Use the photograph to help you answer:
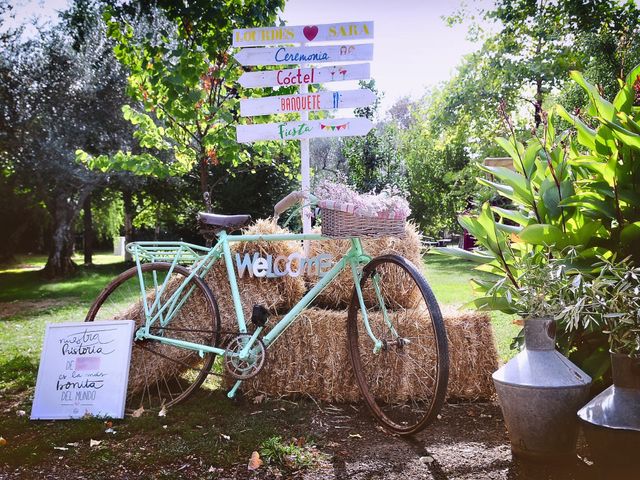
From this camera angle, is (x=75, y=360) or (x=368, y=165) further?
(x=368, y=165)

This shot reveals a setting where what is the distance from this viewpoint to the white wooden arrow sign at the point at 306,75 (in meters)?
4.28

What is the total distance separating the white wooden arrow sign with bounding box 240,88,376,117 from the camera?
4219mm

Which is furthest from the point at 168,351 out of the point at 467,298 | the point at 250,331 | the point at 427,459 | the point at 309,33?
the point at 467,298

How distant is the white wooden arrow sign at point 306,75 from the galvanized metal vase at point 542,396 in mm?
2525

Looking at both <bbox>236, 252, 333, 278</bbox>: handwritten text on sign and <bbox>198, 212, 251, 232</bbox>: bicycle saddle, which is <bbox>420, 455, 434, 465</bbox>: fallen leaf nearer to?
<bbox>236, 252, 333, 278</bbox>: handwritten text on sign

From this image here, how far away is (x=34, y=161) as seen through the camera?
12.7 metres

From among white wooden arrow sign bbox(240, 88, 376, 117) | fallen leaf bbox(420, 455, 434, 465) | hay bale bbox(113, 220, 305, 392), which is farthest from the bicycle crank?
white wooden arrow sign bbox(240, 88, 376, 117)

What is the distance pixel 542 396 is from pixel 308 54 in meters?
3.01

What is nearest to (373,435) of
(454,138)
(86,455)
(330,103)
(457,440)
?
(457,440)

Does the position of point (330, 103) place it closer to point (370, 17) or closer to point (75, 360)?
point (370, 17)

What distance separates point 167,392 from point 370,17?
120 inches

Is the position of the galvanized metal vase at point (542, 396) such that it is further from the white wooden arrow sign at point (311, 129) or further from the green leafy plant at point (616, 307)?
the white wooden arrow sign at point (311, 129)

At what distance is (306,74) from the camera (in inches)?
170

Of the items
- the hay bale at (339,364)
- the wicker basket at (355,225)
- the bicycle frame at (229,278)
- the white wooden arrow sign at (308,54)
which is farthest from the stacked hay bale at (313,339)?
the white wooden arrow sign at (308,54)
